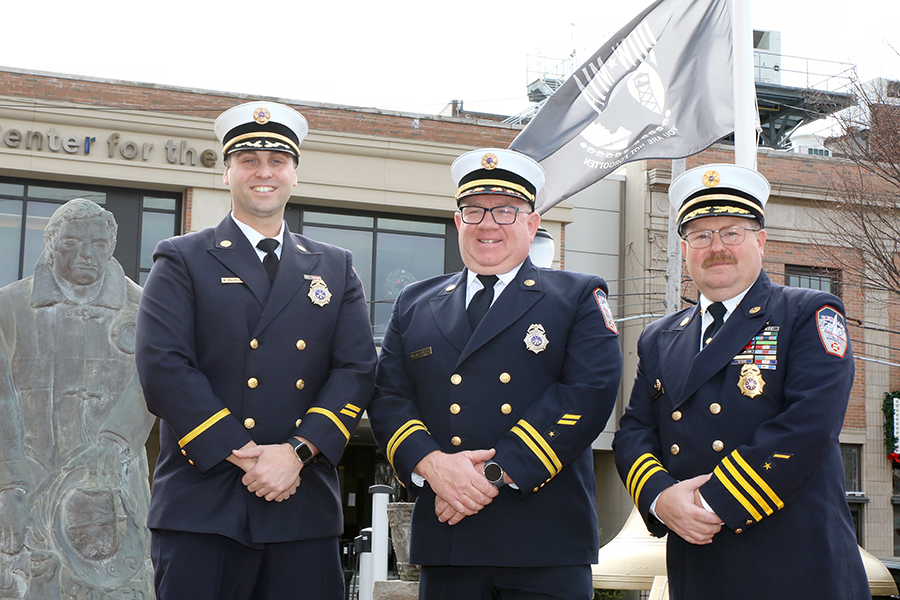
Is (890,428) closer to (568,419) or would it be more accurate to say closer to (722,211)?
(722,211)

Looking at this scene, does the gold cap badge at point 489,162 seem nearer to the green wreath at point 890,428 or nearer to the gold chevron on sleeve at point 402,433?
the gold chevron on sleeve at point 402,433

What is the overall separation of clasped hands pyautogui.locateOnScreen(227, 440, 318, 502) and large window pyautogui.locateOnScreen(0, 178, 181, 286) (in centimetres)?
1579

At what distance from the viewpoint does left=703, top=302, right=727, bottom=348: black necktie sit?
373cm

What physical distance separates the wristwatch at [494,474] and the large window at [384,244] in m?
15.8

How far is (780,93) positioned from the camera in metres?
28.4

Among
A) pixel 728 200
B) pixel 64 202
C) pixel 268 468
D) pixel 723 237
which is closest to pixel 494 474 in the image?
pixel 268 468

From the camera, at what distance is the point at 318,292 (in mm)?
3762

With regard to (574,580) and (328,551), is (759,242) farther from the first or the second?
(328,551)

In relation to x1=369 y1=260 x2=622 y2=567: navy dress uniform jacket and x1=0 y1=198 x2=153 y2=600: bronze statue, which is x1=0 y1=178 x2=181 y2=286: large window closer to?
x1=0 y1=198 x2=153 y2=600: bronze statue

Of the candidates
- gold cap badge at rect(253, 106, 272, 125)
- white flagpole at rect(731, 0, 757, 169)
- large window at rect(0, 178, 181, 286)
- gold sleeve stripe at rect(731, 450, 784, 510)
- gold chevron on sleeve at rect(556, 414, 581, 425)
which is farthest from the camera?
large window at rect(0, 178, 181, 286)

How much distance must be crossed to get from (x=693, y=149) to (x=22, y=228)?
1450 cm

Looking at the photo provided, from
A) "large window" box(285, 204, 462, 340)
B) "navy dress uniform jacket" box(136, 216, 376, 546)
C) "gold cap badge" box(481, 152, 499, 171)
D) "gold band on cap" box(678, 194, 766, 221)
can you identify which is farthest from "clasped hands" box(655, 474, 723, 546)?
"large window" box(285, 204, 462, 340)

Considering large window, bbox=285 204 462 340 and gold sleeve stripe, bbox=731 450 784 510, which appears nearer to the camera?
gold sleeve stripe, bbox=731 450 784 510

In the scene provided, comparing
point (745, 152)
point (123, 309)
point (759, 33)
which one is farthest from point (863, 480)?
point (123, 309)
